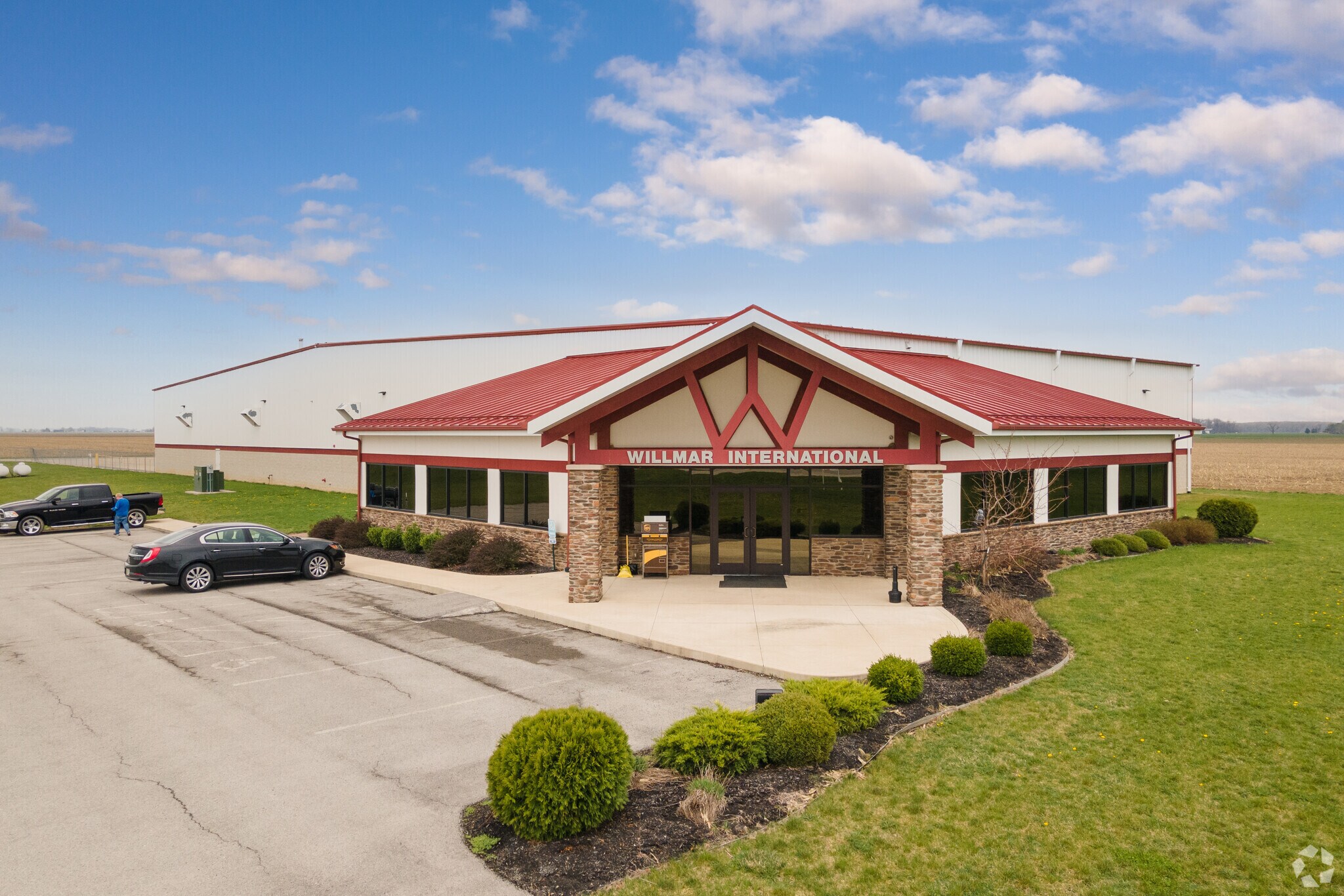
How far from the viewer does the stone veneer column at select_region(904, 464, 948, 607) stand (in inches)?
629

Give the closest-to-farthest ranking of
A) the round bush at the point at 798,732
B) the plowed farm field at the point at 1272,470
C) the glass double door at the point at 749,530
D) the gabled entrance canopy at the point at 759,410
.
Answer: the round bush at the point at 798,732 → the gabled entrance canopy at the point at 759,410 → the glass double door at the point at 749,530 → the plowed farm field at the point at 1272,470

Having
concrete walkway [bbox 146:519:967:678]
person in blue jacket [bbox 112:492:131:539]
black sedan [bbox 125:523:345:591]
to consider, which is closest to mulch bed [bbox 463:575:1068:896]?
concrete walkway [bbox 146:519:967:678]

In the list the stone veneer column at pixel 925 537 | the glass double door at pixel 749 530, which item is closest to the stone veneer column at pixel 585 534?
the glass double door at pixel 749 530

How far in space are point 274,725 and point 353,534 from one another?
51.9ft

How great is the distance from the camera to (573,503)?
16.6m

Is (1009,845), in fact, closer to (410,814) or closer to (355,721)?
(410,814)

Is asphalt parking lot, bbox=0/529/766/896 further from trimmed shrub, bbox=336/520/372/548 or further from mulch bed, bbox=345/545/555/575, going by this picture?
trimmed shrub, bbox=336/520/372/548

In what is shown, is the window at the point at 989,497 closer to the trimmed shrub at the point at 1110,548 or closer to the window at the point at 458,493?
the trimmed shrub at the point at 1110,548

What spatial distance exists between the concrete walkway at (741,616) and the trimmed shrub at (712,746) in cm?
309

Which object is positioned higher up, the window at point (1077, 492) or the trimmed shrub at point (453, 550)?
the window at point (1077, 492)

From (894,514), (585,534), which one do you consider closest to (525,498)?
(585,534)

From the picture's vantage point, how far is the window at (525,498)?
20.4 m

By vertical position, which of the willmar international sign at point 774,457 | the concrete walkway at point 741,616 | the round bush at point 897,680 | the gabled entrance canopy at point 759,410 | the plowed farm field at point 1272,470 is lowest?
the concrete walkway at point 741,616

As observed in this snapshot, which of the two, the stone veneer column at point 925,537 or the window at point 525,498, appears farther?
the window at point 525,498
